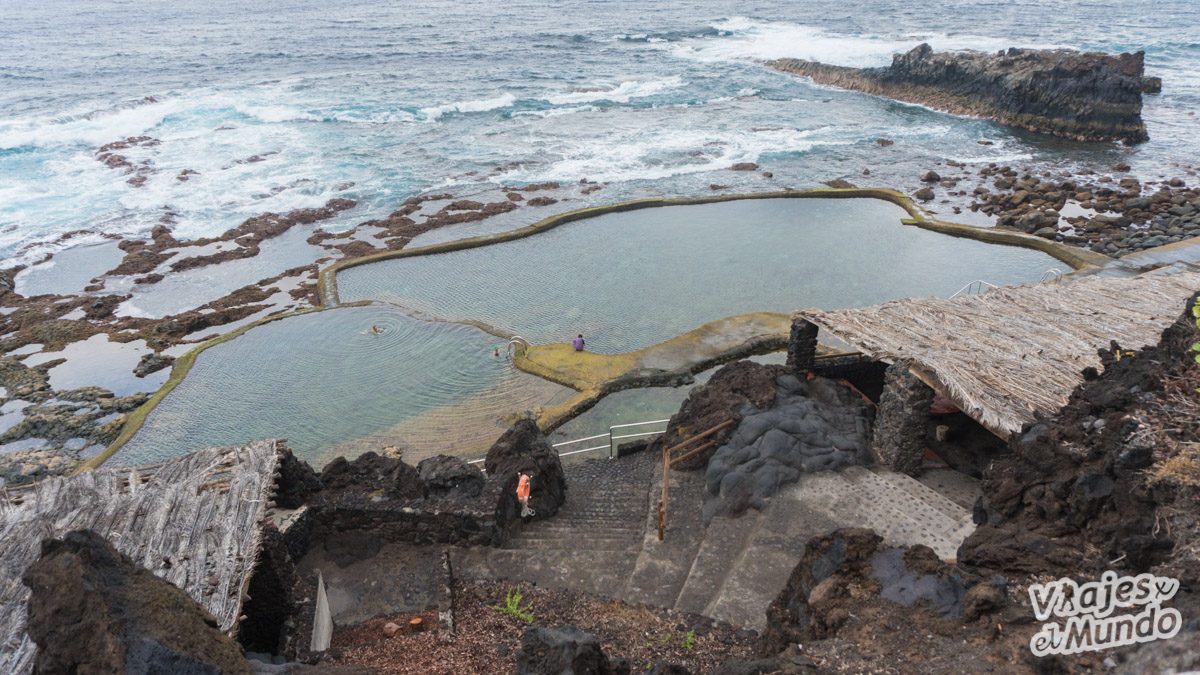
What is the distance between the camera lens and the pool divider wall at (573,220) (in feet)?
81.6

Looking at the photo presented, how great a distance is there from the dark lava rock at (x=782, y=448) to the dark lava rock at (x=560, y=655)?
8170mm

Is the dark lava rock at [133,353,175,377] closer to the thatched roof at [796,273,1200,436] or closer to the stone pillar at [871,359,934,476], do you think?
the thatched roof at [796,273,1200,436]

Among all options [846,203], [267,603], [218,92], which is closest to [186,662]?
[267,603]

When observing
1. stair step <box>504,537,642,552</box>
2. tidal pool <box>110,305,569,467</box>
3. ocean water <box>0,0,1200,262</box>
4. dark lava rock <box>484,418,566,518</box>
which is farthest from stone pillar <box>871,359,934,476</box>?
ocean water <box>0,0,1200,262</box>

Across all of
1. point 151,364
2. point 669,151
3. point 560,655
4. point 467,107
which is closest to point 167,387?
point 151,364

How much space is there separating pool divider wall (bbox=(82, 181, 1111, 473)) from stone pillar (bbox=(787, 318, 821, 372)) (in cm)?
603

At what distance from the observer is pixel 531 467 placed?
1670cm

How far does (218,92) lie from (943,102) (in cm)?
7689

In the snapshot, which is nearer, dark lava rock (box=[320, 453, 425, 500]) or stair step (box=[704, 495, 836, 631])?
stair step (box=[704, 495, 836, 631])

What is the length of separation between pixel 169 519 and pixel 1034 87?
2782 inches

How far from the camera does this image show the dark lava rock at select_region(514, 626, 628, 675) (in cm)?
783

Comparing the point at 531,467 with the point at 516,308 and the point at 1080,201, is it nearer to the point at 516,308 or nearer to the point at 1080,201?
the point at 516,308

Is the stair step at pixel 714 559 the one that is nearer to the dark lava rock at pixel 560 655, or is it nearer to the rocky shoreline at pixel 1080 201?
the dark lava rock at pixel 560 655

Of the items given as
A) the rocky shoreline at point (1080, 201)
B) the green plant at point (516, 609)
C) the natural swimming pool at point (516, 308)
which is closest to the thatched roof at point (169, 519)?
the green plant at point (516, 609)
